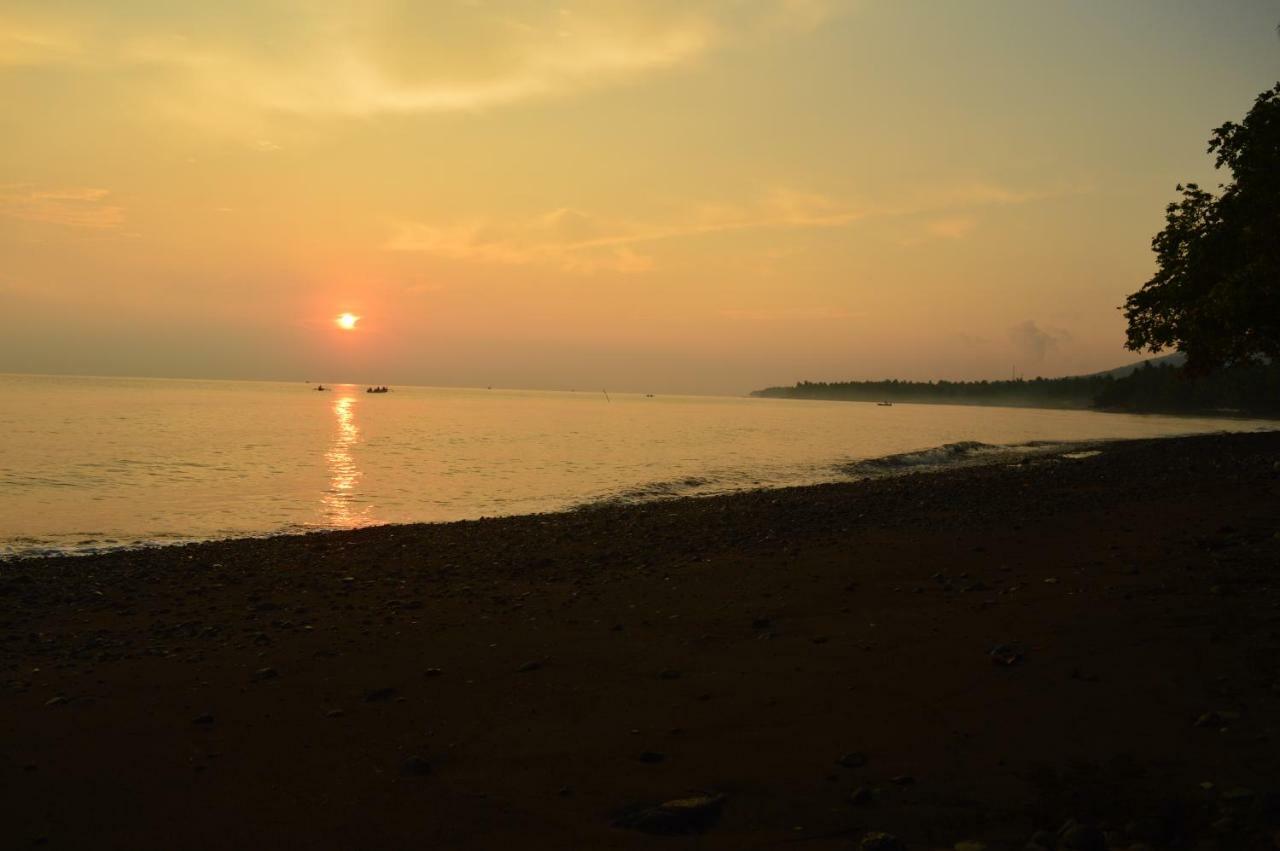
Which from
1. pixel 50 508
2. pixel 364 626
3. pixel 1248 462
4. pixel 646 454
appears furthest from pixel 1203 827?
pixel 646 454

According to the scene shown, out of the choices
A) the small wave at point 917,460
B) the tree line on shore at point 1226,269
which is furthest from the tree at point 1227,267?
the small wave at point 917,460

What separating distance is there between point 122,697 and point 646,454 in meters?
44.4

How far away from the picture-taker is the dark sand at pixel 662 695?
5.64 m

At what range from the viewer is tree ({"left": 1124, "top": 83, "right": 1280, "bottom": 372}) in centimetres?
2719

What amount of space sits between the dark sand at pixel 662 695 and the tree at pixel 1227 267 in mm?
16006

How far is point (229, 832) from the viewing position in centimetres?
573

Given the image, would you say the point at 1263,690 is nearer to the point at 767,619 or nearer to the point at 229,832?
the point at 767,619

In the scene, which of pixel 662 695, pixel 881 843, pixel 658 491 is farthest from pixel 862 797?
pixel 658 491

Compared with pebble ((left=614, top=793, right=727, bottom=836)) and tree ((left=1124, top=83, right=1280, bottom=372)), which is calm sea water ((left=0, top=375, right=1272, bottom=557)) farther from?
pebble ((left=614, top=793, right=727, bottom=836))

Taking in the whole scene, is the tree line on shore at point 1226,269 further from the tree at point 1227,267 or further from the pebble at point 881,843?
the pebble at point 881,843

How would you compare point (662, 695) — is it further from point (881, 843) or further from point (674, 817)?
point (881, 843)

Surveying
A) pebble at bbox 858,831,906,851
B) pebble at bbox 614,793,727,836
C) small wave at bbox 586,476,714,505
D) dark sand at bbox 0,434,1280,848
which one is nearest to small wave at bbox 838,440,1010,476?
small wave at bbox 586,476,714,505

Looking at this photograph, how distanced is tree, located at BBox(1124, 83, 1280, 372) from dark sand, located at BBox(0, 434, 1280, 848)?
16006mm

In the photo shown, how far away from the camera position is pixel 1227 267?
33.2 meters
